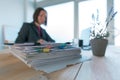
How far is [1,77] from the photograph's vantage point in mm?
587

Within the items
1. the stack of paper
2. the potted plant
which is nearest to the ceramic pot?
the potted plant

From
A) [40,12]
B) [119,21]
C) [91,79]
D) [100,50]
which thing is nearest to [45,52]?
[91,79]

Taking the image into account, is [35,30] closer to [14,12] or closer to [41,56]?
[41,56]

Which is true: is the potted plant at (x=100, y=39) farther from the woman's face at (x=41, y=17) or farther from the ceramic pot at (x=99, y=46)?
the woman's face at (x=41, y=17)

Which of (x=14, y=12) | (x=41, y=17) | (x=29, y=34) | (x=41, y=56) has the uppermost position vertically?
(x=14, y=12)

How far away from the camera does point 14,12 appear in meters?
4.23

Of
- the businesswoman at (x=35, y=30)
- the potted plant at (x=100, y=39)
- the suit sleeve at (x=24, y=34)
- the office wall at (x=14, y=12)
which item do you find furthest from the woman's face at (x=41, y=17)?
the office wall at (x=14, y=12)

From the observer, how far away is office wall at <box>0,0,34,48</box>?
159 inches

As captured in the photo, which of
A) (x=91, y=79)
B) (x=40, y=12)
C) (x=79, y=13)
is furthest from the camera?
(x=79, y=13)

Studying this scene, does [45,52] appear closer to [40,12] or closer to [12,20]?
[40,12]

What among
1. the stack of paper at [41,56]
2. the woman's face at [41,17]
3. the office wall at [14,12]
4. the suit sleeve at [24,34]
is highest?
the office wall at [14,12]

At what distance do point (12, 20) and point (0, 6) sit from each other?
1.48 feet

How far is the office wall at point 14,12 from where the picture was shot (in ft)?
13.2

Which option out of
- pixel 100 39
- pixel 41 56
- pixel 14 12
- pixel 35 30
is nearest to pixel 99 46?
pixel 100 39
